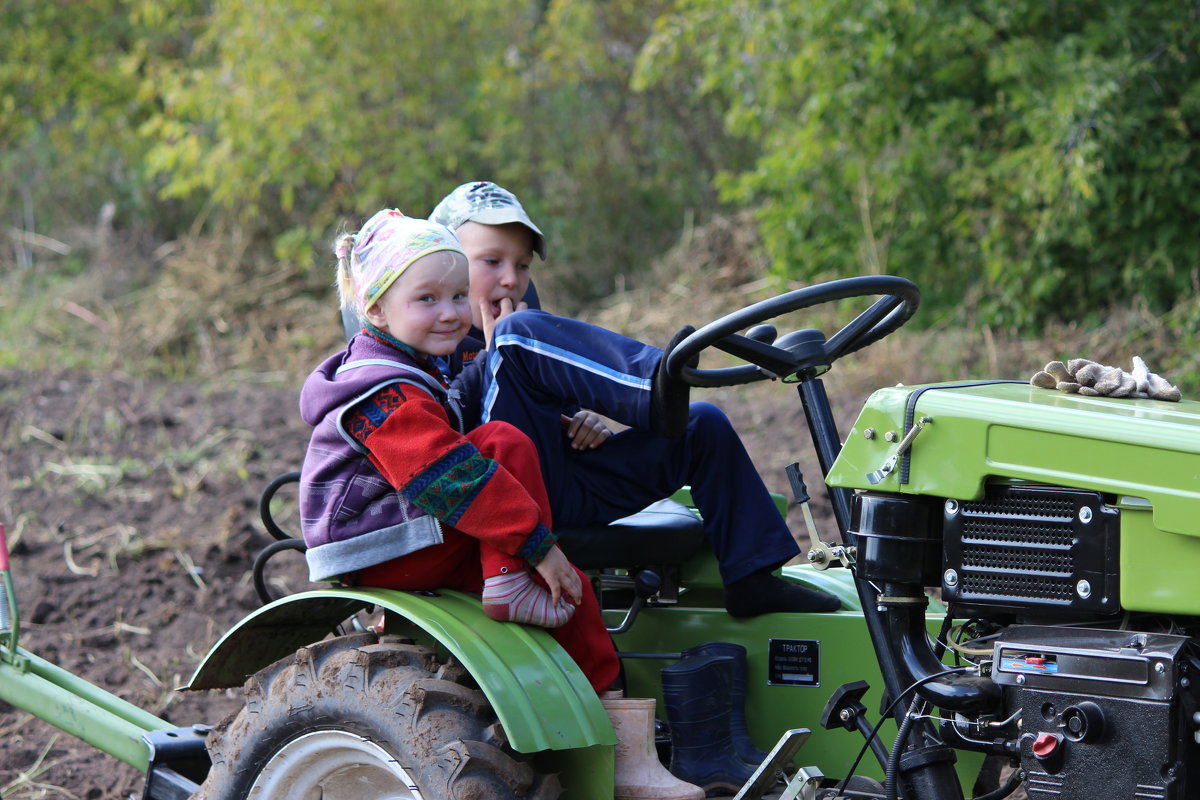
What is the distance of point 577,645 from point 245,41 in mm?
8866

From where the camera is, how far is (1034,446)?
211cm

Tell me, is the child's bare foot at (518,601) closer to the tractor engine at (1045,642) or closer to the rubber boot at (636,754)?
the rubber boot at (636,754)

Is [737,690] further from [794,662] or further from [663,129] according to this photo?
[663,129]

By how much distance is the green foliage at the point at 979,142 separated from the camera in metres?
6.98

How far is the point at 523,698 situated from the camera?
2223 mm

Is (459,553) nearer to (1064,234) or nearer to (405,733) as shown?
(405,733)

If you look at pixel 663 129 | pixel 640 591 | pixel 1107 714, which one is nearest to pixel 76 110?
pixel 663 129

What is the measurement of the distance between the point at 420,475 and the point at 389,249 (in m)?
0.49

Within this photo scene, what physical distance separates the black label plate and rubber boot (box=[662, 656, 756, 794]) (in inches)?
7.5

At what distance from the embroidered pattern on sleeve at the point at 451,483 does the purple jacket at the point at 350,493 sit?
0.08 metres

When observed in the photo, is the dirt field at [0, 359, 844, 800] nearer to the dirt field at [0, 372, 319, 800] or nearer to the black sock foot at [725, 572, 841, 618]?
the dirt field at [0, 372, 319, 800]

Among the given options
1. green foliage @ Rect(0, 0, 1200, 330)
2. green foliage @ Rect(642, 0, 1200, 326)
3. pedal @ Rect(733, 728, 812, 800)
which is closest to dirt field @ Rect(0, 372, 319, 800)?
green foliage @ Rect(0, 0, 1200, 330)

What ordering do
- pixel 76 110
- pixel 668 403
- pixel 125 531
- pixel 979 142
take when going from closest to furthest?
pixel 668 403
pixel 125 531
pixel 979 142
pixel 76 110

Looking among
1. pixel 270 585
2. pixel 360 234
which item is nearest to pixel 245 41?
pixel 270 585
